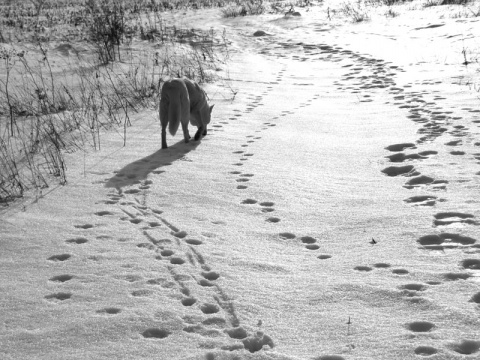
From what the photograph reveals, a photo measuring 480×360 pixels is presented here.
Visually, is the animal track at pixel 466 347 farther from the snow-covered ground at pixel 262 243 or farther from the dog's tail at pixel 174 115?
the dog's tail at pixel 174 115

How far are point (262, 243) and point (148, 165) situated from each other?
1.84m

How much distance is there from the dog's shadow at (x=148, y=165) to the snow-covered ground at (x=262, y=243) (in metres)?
0.02

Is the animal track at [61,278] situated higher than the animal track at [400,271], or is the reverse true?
the animal track at [61,278]

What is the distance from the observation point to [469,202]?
3473mm

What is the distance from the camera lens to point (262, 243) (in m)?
3.17

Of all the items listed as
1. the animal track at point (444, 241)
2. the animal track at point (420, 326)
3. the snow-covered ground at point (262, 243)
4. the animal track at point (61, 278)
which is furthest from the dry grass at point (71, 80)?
the animal track at point (420, 326)

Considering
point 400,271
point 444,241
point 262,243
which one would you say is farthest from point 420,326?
point 262,243

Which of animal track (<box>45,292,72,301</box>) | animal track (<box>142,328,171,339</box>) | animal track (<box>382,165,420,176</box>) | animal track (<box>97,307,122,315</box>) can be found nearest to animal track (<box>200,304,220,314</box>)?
animal track (<box>142,328,171,339</box>)

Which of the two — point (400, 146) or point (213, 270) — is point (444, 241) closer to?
point (213, 270)

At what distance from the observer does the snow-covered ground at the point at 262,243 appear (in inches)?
87.4

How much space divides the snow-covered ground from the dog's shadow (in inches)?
1.0

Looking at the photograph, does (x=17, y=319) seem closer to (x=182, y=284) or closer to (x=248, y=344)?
(x=182, y=284)

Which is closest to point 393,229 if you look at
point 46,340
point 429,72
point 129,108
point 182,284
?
point 182,284

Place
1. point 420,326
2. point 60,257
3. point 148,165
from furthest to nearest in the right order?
point 148,165 < point 60,257 < point 420,326
